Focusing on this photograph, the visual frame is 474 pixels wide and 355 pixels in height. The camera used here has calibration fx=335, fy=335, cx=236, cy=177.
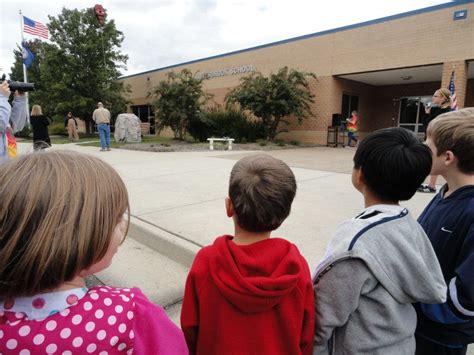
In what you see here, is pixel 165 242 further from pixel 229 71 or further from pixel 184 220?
pixel 229 71

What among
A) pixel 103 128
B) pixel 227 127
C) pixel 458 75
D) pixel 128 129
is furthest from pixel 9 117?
pixel 227 127

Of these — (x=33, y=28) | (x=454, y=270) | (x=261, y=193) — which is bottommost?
(x=454, y=270)

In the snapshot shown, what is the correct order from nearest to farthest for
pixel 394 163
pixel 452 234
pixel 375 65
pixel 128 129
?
pixel 394 163
pixel 452 234
pixel 375 65
pixel 128 129

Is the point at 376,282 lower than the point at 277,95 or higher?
lower

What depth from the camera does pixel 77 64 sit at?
25250mm

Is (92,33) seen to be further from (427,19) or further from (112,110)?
(427,19)

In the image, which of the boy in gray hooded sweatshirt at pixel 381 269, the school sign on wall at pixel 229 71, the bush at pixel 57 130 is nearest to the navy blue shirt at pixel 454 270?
the boy in gray hooded sweatshirt at pixel 381 269

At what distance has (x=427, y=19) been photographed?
13094mm

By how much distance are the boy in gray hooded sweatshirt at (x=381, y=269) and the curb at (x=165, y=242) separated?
2022 mm

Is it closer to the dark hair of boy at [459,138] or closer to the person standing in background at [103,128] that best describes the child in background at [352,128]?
the person standing in background at [103,128]

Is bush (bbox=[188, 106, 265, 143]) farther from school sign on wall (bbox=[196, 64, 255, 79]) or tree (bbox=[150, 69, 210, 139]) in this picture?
school sign on wall (bbox=[196, 64, 255, 79])

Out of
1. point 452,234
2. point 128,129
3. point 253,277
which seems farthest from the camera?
point 128,129

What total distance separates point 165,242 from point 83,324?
8.80 feet

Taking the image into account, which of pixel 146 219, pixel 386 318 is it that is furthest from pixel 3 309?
pixel 146 219
